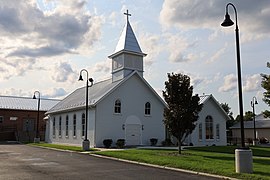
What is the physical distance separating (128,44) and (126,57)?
5.30ft

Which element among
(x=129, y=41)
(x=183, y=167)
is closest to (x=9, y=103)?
(x=129, y=41)

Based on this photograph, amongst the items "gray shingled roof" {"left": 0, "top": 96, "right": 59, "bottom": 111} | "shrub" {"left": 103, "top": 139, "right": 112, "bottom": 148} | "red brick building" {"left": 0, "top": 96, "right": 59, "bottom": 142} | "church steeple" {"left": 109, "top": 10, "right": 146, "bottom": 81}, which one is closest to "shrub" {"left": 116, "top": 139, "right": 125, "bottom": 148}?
"shrub" {"left": 103, "top": 139, "right": 112, "bottom": 148}

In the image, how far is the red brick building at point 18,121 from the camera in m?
53.2

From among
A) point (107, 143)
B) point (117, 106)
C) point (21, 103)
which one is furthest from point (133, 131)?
point (21, 103)

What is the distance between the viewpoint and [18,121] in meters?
56.2

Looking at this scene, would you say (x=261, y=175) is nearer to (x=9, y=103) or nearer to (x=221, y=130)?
(x=221, y=130)

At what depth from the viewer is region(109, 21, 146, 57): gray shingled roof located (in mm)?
34844

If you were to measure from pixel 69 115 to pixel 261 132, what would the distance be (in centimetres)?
3264

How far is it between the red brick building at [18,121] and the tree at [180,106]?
118ft

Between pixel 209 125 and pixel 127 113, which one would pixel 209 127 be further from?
pixel 127 113

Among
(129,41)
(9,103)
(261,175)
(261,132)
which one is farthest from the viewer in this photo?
(9,103)

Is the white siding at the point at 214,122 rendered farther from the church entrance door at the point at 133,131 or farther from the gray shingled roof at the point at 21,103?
the gray shingled roof at the point at 21,103

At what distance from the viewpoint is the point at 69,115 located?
37062 millimetres

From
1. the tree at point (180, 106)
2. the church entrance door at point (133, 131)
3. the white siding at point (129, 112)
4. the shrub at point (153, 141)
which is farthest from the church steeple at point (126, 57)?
the tree at point (180, 106)
